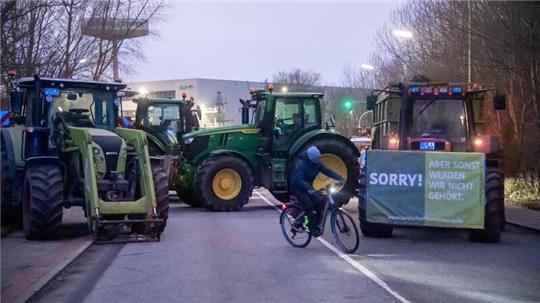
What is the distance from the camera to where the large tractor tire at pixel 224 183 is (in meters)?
19.2

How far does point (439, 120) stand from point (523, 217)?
3846 mm

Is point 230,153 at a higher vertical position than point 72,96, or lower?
lower

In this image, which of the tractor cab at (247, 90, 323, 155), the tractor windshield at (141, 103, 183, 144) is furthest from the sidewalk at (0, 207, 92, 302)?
the tractor windshield at (141, 103, 183, 144)

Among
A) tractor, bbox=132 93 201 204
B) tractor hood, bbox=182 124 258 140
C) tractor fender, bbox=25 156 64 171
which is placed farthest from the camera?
tractor, bbox=132 93 201 204

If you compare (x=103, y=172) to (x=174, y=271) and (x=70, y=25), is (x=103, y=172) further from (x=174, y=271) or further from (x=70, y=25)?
(x=70, y=25)

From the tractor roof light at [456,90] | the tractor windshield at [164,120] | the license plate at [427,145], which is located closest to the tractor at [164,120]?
the tractor windshield at [164,120]

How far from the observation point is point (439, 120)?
15797 millimetres

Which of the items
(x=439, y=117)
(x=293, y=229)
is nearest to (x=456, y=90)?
(x=439, y=117)

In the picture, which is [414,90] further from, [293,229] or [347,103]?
[347,103]

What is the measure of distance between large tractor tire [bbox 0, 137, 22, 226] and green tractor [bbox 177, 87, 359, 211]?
4.78 m

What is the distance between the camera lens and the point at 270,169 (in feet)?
65.3

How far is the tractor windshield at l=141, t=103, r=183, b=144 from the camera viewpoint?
23.3 metres

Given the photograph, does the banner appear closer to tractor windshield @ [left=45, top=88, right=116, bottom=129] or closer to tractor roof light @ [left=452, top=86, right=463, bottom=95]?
tractor roof light @ [left=452, top=86, right=463, bottom=95]

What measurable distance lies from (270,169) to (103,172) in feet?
22.7
